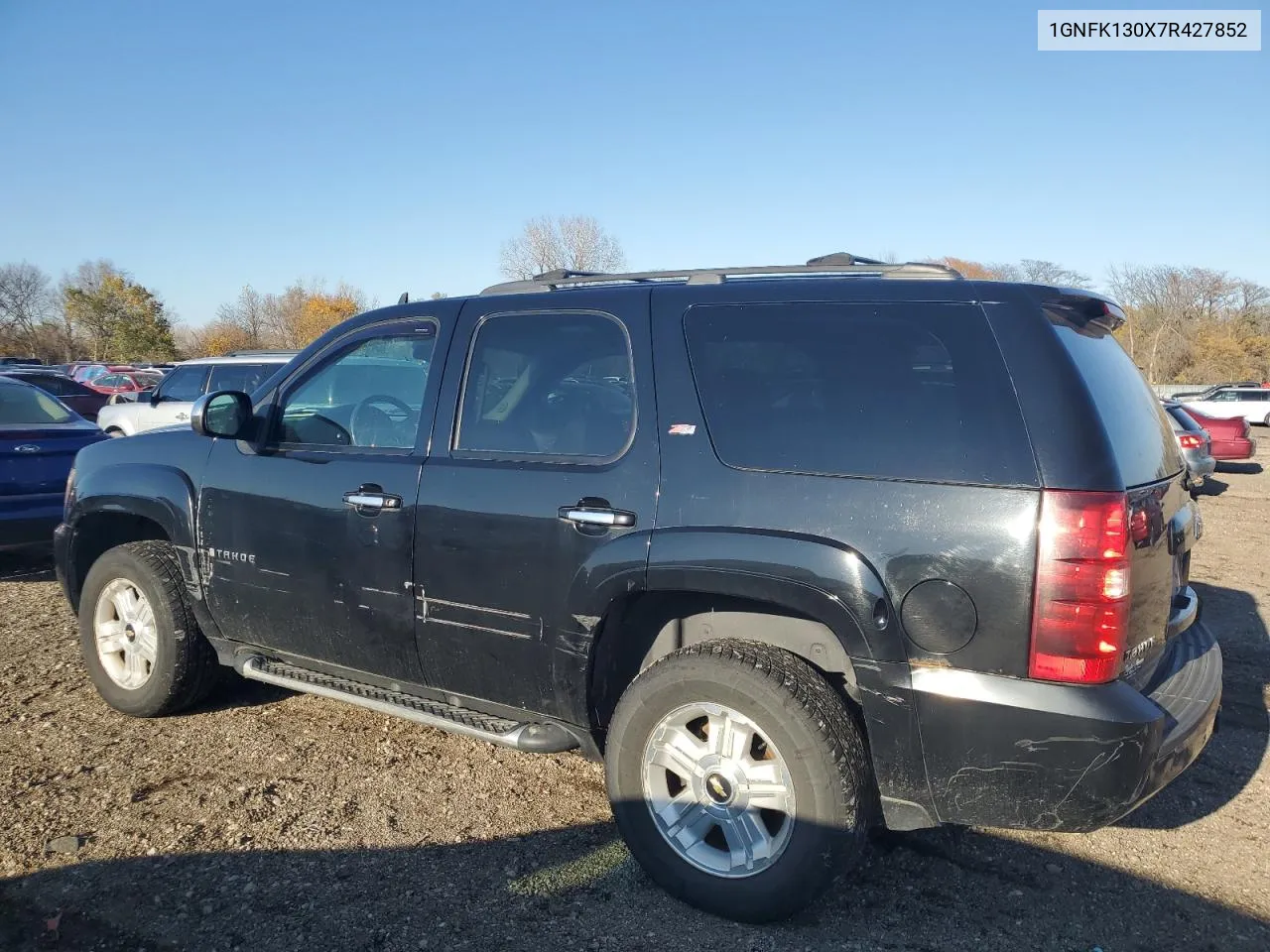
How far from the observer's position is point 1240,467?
19.0 meters

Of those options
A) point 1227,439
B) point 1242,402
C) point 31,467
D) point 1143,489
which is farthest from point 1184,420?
point 1242,402

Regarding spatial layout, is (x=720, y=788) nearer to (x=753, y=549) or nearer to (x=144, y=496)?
(x=753, y=549)

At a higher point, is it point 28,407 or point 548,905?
point 28,407

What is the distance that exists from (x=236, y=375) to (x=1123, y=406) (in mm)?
11208

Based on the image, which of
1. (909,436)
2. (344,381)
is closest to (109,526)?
(344,381)

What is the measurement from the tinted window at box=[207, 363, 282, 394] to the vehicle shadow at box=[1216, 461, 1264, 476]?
17693mm

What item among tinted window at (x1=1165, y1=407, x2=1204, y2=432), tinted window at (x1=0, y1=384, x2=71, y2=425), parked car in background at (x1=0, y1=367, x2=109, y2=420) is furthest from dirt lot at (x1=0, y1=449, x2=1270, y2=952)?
parked car in background at (x1=0, y1=367, x2=109, y2=420)

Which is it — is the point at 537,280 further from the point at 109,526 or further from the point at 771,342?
the point at 109,526

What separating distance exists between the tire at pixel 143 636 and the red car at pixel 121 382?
27.0m

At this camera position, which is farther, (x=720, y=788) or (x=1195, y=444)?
(x=1195, y=444)

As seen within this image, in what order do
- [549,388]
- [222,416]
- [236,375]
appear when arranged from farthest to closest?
[236,375] < [222,416] < [549,388]

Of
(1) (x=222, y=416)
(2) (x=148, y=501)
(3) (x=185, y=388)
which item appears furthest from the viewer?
(3) (x=185, y=388)

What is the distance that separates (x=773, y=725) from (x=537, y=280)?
1.98m

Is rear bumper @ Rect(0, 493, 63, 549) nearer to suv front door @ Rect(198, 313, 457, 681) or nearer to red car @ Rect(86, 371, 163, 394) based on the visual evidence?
suv front door @ Rect(198, 313, 457, 681)
